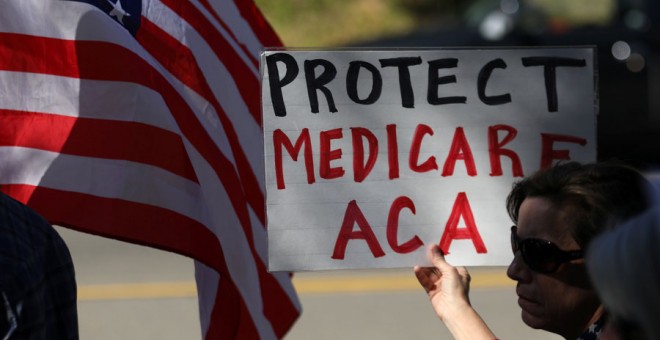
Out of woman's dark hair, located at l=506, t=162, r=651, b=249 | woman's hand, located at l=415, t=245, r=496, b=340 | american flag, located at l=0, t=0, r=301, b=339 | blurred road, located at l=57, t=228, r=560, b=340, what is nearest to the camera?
woman's dark hair, located at l=506, t=162, r=651, b=249

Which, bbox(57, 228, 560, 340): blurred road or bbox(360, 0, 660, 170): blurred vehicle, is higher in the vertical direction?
bbox(360, 0, 660, 170): blurred vehicle

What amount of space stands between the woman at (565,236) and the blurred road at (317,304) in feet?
13.4

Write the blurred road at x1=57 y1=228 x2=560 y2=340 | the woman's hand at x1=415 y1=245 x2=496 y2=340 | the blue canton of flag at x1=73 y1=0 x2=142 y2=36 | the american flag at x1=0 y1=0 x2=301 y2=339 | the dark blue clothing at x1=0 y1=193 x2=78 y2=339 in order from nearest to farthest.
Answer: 1. the dark blue clothing at x1=0 y1=193 x2=78 y2=339
2. the woman's hand at x1=415 y1=245 x2=496 y2=340
3. the american flag at x1=0 y1=0 x2=301 y2=339
4. the blue canton of flag at x1=73 y1=0 x2=142 y2=36
5. the blurred road at x1=57 y1=228 x2=560 y2=340

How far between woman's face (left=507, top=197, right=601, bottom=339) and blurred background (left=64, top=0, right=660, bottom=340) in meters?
1.20

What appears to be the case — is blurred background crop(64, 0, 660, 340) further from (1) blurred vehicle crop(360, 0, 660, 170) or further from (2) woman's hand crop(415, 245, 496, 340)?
(2) woman's hand crop(415, 245, 496, 340)

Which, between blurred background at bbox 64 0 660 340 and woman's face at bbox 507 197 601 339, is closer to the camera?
woman's face at bbox 507 197 601 339

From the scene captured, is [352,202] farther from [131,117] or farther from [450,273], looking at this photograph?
[131,117]

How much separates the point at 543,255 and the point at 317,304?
5.07m

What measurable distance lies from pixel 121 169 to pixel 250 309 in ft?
1.53

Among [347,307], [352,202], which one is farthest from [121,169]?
[347,307]

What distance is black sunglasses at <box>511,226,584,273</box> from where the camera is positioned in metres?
2.05

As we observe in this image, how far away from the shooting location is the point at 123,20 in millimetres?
2850

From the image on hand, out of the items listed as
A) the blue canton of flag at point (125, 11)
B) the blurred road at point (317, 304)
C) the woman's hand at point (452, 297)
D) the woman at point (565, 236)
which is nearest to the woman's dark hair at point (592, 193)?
the woman at point (565, 236)

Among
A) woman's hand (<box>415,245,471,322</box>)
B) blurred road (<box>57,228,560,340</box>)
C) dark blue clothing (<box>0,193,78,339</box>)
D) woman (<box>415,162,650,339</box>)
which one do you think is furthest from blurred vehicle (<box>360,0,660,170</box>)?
dark blue clothing (<box>0,193,78,339</box>)
